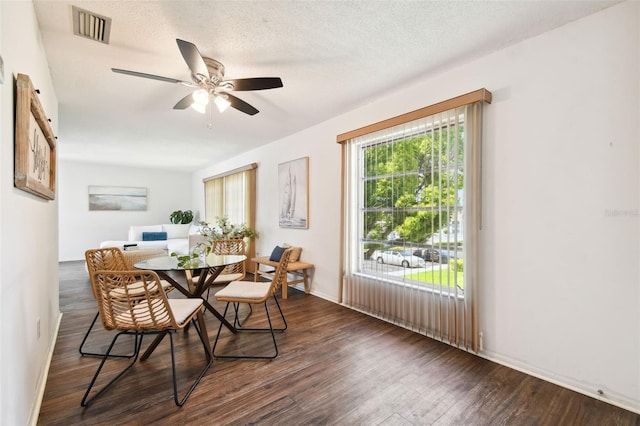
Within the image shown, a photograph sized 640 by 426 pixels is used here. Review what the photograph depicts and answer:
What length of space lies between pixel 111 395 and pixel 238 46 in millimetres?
2620

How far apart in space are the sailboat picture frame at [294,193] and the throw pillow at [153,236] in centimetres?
393

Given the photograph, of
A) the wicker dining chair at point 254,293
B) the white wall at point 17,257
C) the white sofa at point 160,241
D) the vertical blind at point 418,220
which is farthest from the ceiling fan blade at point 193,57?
the white sofa at point 160,241

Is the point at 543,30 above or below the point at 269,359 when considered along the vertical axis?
above

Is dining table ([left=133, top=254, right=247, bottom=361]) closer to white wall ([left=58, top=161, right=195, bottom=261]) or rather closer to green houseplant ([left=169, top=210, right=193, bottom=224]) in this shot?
green houseplant ([left=169, top=210, right=193, bottom=224])

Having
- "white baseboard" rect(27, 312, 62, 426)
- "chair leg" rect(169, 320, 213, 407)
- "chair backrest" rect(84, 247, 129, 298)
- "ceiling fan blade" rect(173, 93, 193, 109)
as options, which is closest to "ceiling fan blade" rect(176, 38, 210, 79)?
"ceiling fan blade" rect(173, 93, 193, 109)

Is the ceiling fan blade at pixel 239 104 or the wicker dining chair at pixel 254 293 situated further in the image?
the ceiling fan blade at pixel 239 104

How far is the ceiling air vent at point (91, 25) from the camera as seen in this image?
194 cm

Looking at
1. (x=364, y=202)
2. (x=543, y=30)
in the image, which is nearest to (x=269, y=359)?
(x=364, y=202)

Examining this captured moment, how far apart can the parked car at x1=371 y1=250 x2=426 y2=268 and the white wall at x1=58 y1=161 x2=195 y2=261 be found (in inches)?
291

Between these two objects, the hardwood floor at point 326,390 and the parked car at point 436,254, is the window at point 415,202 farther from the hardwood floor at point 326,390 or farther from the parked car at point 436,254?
the hardwood floor at point 326,390

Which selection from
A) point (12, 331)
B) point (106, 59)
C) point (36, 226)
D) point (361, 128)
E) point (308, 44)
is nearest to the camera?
point (12, 331)

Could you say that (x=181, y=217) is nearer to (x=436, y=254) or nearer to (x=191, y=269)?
(x=191, y=269)

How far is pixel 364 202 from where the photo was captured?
3.56 m

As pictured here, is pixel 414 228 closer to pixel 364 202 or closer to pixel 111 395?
pixel 364 202
